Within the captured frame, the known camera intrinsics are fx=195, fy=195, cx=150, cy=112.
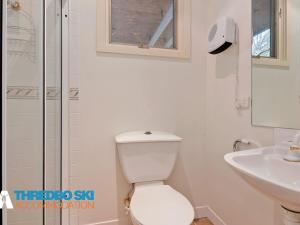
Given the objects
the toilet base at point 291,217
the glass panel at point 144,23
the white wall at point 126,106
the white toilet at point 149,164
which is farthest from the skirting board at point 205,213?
the glass panel at point 144,23

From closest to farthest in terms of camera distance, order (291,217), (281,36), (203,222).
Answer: (291,217), (281,36), (203,222)

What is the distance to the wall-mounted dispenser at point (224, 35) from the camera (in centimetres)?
133

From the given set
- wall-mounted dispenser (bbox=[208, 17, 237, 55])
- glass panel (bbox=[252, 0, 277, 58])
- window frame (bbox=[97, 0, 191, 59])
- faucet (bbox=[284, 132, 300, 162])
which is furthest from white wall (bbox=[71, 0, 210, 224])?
faucet (bbox=[284, 132, 300, 162])

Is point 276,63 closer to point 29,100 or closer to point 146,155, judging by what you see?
point 146,155

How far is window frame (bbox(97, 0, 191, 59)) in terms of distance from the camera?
1.49 meters

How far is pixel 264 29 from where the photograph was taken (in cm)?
117

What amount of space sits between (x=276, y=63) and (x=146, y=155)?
98 centimetres

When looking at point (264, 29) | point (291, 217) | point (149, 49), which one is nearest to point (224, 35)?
point (264, 29)

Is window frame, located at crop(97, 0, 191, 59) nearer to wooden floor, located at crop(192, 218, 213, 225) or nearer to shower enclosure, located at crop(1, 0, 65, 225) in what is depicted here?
shower enclosure, located at crop(1, 0, 65, 225)

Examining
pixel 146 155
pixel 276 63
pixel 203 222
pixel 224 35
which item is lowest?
pixel 203 222

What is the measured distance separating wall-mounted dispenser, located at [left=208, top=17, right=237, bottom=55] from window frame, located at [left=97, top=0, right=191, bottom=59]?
273mm

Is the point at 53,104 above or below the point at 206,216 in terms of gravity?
above

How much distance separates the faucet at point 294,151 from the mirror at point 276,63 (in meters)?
0.12

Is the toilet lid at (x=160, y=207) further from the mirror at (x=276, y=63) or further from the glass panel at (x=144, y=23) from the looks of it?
the glass panel at (x=144, y=23)
